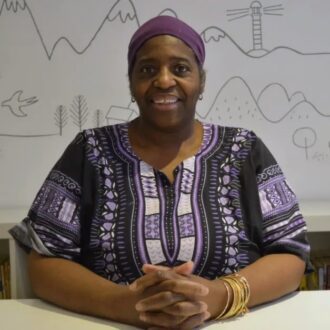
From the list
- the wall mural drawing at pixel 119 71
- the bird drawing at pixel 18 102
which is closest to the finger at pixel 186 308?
the wall mural drawing at pixel 119 71

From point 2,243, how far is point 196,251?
112 cm

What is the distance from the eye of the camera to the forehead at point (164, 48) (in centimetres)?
114

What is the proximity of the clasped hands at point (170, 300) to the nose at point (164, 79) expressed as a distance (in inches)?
18.4

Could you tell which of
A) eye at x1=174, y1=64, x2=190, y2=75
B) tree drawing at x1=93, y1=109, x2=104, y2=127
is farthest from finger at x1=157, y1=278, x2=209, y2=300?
tree drawing at x1=93, y1=109, x2=104, y2=127

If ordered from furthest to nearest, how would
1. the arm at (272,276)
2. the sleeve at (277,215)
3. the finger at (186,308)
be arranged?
Answer: the sleeve at (277,215) → the arm at (272,276) → the finger at (186,308)

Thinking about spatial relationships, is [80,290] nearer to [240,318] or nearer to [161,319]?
[161,319]

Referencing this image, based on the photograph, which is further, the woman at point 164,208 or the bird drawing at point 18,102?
the bird drawing at point 18,102

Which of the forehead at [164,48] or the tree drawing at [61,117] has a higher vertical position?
the forehead at [164,48]

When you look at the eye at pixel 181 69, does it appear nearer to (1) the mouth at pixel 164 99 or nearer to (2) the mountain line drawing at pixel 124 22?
(1) the mouth at pixel 164 99

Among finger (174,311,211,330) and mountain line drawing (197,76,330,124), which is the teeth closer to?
finger (174,311,211,330)

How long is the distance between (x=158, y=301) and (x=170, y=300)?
0.07 ft

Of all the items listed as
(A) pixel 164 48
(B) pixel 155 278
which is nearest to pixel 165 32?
(A) pixel 164 48

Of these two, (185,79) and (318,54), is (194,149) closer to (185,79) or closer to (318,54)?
(185,79)

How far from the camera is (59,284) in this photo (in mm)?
993
